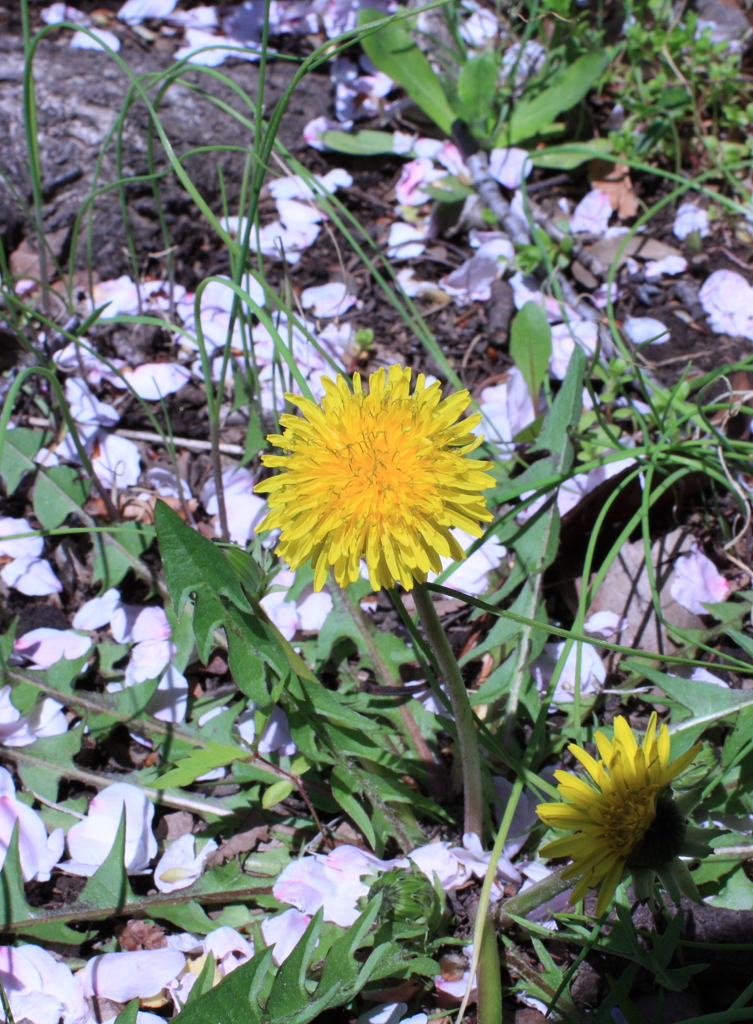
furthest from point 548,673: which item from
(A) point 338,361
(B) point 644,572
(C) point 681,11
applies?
(C) point 681,11

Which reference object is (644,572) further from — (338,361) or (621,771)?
(338,361)

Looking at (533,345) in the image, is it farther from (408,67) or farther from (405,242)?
(408,67)

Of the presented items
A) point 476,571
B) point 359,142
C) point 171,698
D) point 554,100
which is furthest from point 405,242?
point 171,698

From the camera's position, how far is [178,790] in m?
1.67

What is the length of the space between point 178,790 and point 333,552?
945 millimetres

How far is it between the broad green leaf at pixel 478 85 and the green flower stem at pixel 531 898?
8.44 feet

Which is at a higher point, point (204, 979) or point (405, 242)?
point (405, 242)

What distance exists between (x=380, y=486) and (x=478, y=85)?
225 cm

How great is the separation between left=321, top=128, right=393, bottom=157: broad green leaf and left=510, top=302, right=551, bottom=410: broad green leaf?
1.19m

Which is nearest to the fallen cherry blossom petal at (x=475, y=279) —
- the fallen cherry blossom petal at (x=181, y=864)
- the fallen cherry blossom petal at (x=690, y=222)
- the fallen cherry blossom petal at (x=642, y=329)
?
the fallen cherry blossom petal at (x=642, y=329)

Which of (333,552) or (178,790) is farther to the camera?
(178,790)

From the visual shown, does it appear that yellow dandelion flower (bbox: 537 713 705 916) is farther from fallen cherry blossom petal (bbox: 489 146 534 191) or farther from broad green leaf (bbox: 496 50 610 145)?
broad green leaf (bbox: 496 50 610 145)

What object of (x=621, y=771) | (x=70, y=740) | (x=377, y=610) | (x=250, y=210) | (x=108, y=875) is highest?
(x=250, y=210)

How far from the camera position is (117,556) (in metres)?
1.95
